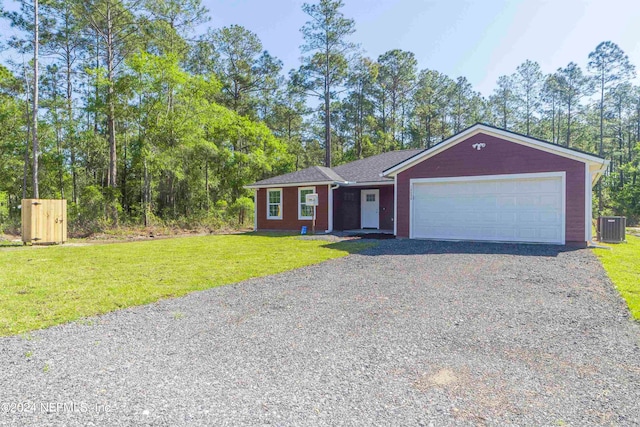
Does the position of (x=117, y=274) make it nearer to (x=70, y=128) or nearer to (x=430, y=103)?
(x=70, y=128)

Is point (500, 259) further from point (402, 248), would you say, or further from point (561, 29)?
point (561, 29)

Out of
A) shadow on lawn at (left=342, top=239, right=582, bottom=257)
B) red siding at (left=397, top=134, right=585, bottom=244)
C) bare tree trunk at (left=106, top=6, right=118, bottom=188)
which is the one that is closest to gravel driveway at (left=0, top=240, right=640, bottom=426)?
shadow on lawn at (left=342, top=239, right=582, bottom=257)

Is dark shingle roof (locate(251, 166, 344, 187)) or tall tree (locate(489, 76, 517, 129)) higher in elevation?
tall tree (locate(489, 76, 517, 129))

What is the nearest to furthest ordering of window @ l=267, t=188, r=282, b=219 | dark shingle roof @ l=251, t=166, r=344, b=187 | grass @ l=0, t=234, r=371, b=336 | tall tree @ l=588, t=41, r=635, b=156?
grass @ l=0, t=234, r=371, b=336, dark shingle roof @ l=251, t=166, r=344, b=187, window @ l=267, t=188, r=282, b=219, tall tree @ l=588, t=41, r=635, b=156

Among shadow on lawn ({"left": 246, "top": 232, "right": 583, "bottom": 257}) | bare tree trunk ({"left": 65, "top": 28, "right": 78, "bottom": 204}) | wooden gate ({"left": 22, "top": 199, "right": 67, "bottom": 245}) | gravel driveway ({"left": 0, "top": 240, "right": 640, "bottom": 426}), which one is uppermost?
bare tree trunk ({"left": 65, "top": 28, "right": 78, "bottom": 204})

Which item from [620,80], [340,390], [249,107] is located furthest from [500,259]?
[620,80]

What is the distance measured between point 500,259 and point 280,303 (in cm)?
553

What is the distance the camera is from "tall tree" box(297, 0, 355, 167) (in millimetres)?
24375

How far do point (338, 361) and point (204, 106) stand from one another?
758 inches

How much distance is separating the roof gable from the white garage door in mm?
620

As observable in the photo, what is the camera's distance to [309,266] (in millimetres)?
7426

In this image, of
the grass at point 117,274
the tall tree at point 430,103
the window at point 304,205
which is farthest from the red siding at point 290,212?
the tall tree at point 430,103

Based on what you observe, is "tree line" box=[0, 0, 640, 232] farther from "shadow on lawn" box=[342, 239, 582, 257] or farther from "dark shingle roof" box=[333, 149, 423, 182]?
"shadow on lawn" box=[342, 239, 582, 257]

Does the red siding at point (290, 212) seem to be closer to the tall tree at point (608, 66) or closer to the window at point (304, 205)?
the window at point (304, 205)
